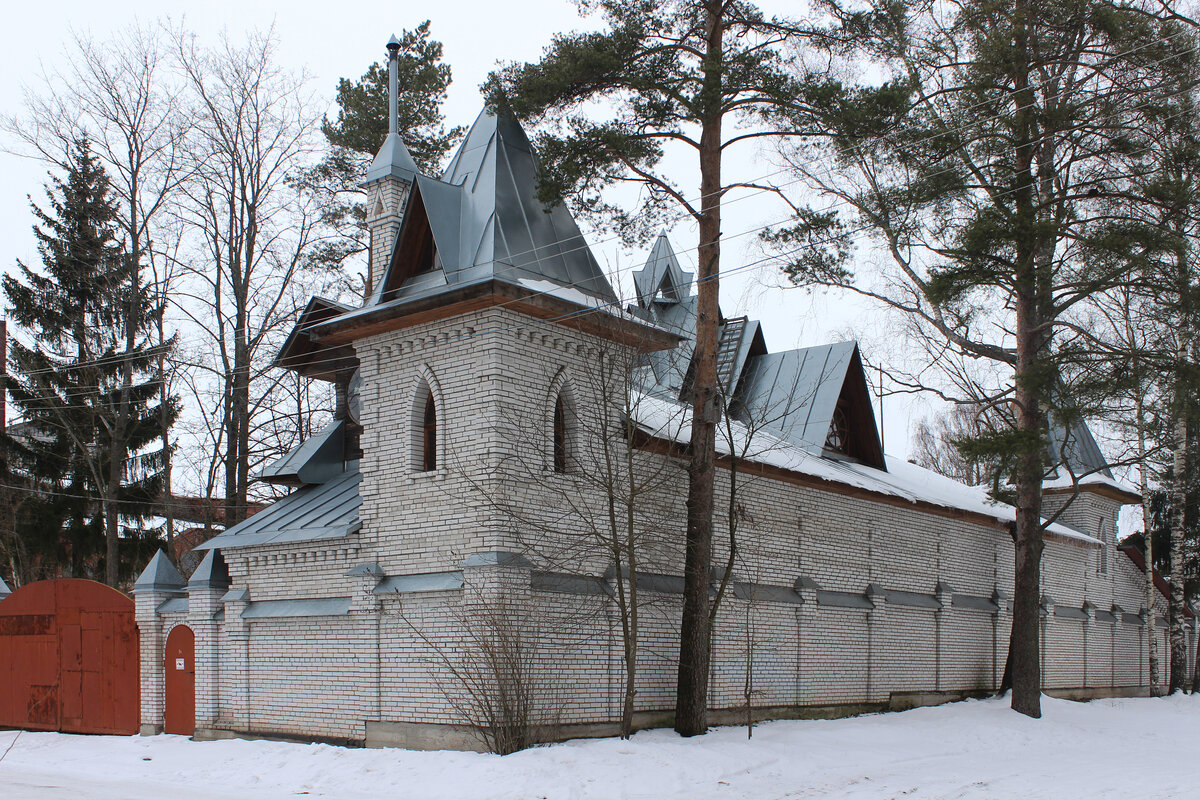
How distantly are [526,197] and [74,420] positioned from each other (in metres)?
15.9

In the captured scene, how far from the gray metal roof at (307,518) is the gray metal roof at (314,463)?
18 cm

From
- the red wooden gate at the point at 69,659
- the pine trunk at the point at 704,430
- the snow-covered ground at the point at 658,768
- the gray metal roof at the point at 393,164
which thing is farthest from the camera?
the red wooden gate at the point at 69,659

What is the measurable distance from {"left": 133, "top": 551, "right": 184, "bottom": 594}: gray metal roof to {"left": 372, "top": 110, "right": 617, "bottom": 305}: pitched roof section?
18.4 ft

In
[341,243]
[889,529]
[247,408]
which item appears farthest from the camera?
[341,243]

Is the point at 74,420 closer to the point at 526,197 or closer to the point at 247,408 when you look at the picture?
the point at 247,408

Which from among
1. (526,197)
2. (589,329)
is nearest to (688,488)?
(589,329)

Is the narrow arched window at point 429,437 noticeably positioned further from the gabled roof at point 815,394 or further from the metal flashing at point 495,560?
the gabled roof at point 815,394

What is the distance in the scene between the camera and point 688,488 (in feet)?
48.9

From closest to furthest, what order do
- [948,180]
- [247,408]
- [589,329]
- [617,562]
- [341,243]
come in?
[617,562] < [589,329] < [948,180] < [247,408] < [341,243]

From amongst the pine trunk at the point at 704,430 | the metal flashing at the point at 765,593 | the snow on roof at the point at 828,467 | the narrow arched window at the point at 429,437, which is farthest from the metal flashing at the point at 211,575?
the metal flashing at the point at 765,593

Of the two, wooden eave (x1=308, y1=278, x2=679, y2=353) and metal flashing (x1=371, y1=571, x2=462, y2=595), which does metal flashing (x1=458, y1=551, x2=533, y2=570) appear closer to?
metal flashing (x1=371, y1=571, x2=462, y2=595)

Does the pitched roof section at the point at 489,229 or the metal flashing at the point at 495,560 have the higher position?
the pitched roof section at the point at 489,229

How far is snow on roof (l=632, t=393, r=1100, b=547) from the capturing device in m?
15.5

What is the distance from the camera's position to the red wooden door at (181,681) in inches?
619
